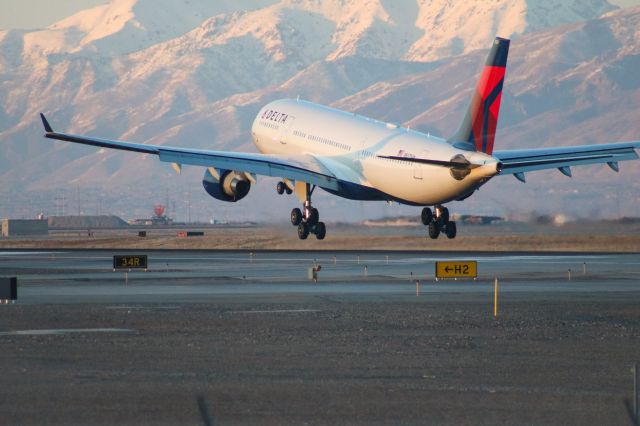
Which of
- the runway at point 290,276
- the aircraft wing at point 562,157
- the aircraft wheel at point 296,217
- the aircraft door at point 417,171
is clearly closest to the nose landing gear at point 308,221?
the aircraft wheel at point 296,217

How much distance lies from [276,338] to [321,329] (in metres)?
3.01

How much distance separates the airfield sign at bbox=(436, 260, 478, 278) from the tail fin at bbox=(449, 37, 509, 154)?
1196cm

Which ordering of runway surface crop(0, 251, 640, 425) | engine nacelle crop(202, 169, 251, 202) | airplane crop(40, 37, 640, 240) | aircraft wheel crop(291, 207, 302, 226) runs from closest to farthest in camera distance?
1. runway surface crop(0, 251, 640, 425)
2. airplane crop(40, 37, 640, 240)
3. engine nacelle crop(202, 169, 251, 202)
4. aircraft wheel crop(291, 207, 302, 226)

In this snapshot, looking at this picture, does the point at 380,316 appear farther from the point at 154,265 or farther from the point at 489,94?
the point at 154,265

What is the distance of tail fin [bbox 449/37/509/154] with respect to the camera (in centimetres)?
8056

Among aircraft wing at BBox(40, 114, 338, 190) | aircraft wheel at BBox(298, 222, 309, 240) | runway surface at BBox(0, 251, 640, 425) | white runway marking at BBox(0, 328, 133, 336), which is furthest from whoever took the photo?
aircraft wheel at BBox(298, 222, 309, 240)

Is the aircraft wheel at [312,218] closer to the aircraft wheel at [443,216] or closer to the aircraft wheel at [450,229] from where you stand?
Result: the aircraft wheel at [443,216]

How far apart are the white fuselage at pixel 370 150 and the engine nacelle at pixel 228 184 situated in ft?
18.9

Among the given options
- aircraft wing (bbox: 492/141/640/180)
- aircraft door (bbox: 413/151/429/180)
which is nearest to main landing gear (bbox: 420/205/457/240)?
aircraft wing (bbox: 492/141/640/180)

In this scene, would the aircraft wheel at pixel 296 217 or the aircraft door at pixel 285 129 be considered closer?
the aircraft wheel at pixel 296 217

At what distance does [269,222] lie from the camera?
109 m

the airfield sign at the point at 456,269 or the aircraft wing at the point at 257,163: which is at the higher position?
Result: the aircraft wing at the point at 257,163

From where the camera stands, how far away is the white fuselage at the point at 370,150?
3169 inches

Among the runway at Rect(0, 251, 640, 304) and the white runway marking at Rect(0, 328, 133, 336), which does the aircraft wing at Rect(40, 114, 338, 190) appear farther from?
the white runway marking at Rect(0, 328, 133, 336)
